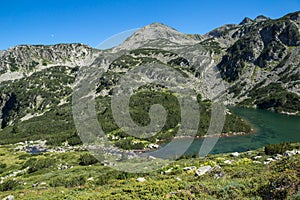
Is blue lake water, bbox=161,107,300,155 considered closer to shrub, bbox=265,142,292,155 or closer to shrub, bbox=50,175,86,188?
shrub, bbox=265,142,292,155

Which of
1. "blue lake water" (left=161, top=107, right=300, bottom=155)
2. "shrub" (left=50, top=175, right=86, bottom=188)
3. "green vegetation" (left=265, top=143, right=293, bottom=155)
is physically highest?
"green vegetation" (left=265, top=143, right=293, bottom=155)

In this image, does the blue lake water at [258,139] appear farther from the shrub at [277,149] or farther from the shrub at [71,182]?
the shrub at [71,182]

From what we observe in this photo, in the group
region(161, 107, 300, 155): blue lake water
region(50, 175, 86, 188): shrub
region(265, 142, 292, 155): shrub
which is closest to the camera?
region(50, 175, 86, 188): shrub

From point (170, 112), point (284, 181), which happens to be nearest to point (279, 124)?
point (170, 112)

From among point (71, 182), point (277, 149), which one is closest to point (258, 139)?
point (277, 149)

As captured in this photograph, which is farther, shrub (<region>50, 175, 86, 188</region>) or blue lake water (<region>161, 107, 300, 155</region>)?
blue lake water (<region>161, 107, 300, 155</region>)

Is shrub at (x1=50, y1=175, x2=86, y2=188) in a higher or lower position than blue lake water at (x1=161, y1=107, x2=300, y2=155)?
higher

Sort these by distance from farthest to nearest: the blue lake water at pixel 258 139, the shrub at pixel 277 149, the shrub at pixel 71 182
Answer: the blue lake water at pixel 258 139 < the shrub at pixel 277 149 < the shrub at pixel 71 182

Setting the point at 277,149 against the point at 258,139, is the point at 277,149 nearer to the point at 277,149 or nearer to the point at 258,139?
the point at 277,149

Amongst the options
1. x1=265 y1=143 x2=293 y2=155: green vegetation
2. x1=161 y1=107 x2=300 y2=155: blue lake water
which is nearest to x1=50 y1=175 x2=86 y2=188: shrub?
x1=265 y1=143 x2=293 y2=155: green vegetation

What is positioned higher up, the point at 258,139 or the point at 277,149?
the point at 277,149

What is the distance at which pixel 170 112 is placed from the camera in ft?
483

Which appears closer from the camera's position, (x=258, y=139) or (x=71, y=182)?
(x=71, y=182)

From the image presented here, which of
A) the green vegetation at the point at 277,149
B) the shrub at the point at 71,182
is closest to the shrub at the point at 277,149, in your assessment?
the green vegetation at the point at 277,149
